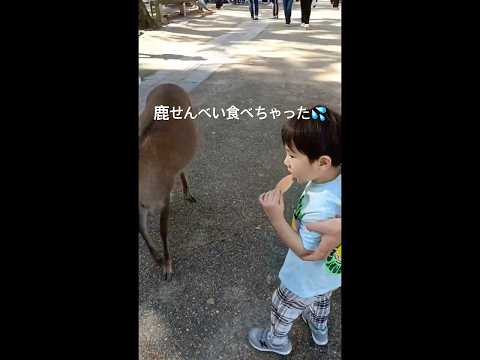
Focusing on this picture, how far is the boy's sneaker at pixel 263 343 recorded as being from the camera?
4.64 feet

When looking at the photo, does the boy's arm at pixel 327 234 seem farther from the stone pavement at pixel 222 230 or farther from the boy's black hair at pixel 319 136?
the stone pavement at pixel 222 230

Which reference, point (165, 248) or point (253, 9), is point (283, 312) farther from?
point (253, 9)

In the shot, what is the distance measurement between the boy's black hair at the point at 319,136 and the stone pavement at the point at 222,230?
16 centimetres

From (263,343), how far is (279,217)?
0.61 meters

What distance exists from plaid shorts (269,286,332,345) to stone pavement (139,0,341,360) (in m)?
0.07

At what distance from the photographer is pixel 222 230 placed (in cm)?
202

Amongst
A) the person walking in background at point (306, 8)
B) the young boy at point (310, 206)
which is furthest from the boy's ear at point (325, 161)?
the person walking in background at point (306, 8)

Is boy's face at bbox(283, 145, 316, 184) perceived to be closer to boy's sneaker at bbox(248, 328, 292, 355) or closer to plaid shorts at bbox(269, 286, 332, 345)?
plaid shorts at bbox(269, 286, 332, 345)

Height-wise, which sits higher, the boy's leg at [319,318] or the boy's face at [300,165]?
the boy's face at [300,165]

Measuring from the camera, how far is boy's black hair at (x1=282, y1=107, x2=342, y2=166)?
3.33 ft

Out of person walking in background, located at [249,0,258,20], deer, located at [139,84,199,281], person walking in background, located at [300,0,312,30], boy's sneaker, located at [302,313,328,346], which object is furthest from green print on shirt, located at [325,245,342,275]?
person walking in background, located at [249,0,258,20]
